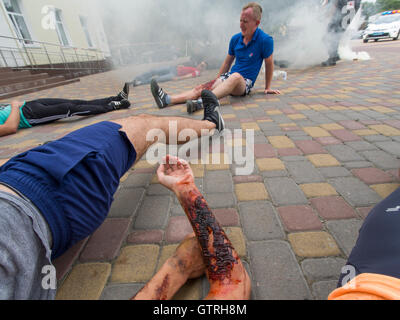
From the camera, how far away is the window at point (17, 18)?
32.2 ft

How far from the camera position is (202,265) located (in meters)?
1.00

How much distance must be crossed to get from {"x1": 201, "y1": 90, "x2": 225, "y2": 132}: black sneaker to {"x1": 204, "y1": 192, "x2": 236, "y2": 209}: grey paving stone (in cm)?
106

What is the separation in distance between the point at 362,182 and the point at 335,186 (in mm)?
219

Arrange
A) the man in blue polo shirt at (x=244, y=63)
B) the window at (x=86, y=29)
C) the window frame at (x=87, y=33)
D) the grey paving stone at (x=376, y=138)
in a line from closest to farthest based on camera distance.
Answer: the grey paving stone at (x=376, y=138) < the man in blue polo shirt at (x=244, y=63) < the window frame at (x=87, y=33) < the window at (x=86, y=29)

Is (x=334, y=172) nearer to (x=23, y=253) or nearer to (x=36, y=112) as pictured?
(x=23, y=253)

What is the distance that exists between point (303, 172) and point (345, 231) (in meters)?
0.62

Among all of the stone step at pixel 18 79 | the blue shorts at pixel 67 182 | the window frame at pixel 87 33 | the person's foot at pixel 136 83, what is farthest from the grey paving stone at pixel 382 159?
the window frame at pixel 87 33

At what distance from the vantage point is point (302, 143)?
217cm

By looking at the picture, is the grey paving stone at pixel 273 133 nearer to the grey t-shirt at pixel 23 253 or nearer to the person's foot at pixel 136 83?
the grey t-shirt at pixel 23 253

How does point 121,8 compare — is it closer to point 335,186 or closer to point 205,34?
point 205,34

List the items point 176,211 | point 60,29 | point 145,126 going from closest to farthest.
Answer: point 176,211 < point 145,126 < point 60,29

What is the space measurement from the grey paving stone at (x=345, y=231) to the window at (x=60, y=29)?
16327 millimetres

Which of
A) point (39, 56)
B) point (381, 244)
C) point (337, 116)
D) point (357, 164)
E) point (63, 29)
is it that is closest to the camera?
point (381, 244)

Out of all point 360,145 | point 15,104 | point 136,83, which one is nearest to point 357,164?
point 360,145
